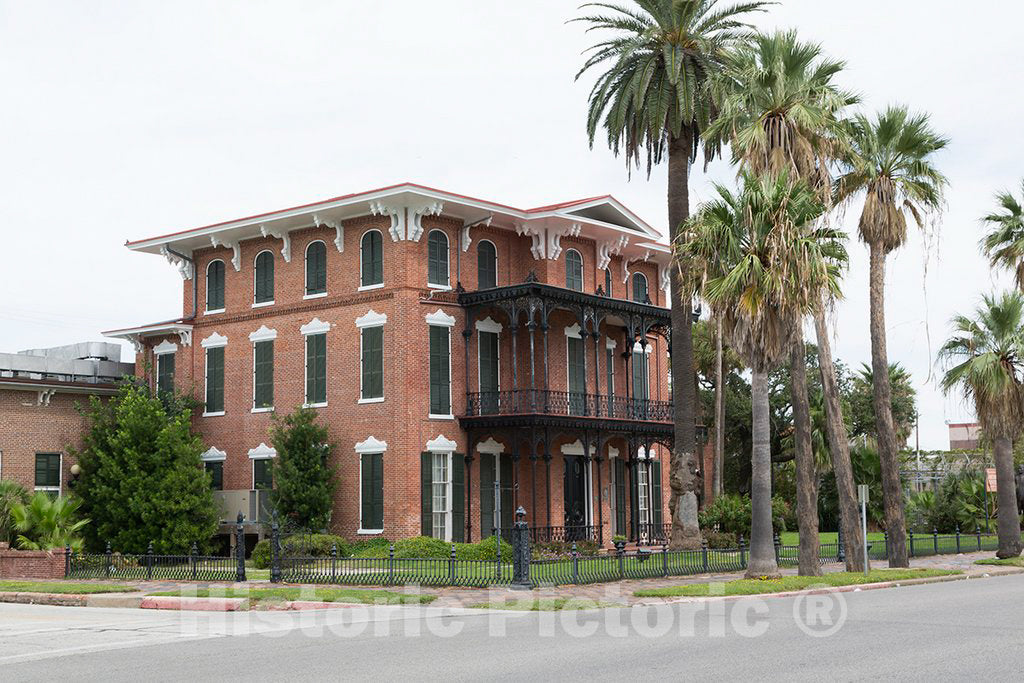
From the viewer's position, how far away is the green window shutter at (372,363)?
113 ft

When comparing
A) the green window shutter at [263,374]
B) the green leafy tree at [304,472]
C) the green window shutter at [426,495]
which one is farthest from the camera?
the green window shutter at [263,374]

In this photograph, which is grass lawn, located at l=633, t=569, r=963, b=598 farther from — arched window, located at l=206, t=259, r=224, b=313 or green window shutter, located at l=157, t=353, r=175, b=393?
green window shutter, located at l=157, t=353, r=175, b=393

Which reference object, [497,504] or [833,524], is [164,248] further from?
[833,524]

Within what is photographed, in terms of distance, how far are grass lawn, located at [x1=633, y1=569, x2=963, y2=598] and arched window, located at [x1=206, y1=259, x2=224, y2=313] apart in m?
21.5

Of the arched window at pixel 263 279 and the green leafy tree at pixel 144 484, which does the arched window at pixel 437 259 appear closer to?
the arched window at pixel 263 279

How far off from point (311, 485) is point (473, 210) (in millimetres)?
9322

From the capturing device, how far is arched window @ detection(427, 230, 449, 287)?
3466 centimetres

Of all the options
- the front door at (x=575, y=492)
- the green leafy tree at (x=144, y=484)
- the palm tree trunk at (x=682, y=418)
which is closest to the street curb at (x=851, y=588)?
the palm tree trunk at (x=682, y=418)

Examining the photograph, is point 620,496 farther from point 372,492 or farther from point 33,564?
point 33,564

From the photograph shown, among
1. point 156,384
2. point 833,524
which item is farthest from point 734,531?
point 833,524

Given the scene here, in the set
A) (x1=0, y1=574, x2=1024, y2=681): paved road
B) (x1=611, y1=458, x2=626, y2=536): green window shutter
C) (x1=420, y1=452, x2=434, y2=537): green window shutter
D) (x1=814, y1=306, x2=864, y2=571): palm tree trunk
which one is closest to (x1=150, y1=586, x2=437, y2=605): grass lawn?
(x1=0, y1=574, x2=1024, y2=681): paved road

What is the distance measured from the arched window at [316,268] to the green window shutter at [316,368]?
1.48m

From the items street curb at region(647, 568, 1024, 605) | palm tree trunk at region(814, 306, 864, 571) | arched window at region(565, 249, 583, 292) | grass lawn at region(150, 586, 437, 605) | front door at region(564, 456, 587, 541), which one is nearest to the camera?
street curb at region(647, 568, 1024, 605)

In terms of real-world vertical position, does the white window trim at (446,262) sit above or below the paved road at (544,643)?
above
